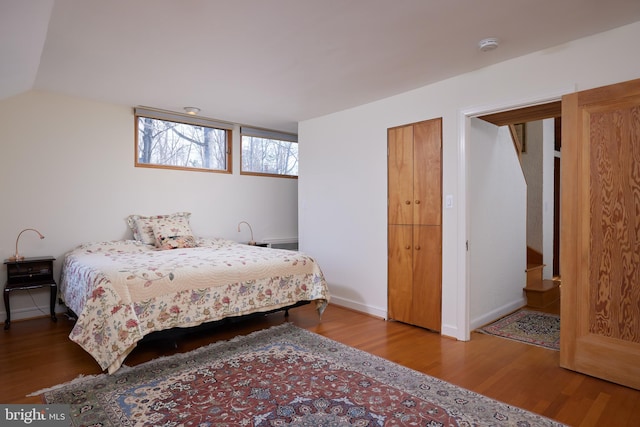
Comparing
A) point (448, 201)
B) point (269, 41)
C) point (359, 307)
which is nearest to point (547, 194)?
point (448, 201)

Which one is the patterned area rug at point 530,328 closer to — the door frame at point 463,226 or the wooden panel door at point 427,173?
the door frame at point 463,226

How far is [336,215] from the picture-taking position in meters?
4.41

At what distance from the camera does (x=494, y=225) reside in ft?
12.3

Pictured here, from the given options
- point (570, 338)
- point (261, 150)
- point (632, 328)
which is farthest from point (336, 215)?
point (632, 328)

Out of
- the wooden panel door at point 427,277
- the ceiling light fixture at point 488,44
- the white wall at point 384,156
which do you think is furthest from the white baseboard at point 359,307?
the ceiling light fixture at point 488,44

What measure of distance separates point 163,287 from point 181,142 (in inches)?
105

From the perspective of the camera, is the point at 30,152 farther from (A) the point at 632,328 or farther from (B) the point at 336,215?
(A) the point at 632,328

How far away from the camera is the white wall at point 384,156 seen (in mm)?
2527

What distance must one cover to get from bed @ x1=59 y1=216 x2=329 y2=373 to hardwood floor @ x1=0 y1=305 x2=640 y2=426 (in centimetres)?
31

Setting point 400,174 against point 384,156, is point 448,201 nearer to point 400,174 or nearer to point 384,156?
point 400,174

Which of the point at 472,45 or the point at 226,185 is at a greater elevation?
the point at 472,45

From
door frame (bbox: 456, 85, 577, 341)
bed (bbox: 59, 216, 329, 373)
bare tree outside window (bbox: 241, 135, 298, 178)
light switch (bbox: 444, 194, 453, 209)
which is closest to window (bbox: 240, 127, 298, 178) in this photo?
bare tree outside window (bbox: 241, 135, 298, 178)

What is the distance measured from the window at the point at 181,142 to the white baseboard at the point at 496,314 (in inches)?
145

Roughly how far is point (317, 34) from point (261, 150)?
3.21 meters
